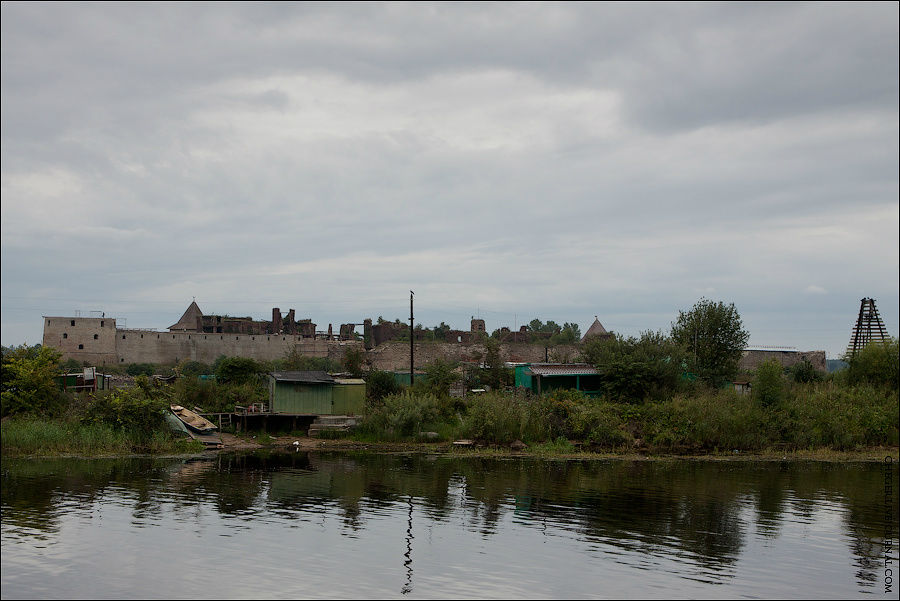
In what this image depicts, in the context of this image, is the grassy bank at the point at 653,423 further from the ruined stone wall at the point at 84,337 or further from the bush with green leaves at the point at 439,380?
the ruined stone wall at the point at 84,337

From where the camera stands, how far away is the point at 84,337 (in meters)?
77.8

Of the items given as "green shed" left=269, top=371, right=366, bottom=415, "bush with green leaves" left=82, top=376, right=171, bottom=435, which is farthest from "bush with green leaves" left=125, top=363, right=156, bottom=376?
"bush with green leaves" left=82, top=376, right=171, bottom=435

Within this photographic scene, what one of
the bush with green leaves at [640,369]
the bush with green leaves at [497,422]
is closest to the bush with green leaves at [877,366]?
the bush with green leaves at [640,369]

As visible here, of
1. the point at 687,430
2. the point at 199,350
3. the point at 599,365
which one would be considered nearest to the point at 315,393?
the point at 599,365

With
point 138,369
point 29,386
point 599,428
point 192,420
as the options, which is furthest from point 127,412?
point 138,369

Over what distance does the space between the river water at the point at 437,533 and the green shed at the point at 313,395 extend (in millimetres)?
10099

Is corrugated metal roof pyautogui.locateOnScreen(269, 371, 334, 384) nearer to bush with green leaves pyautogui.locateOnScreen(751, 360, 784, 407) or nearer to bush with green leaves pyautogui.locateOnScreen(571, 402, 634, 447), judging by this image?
bush with green leaves pyautogui.locateOnScreen(571, 402, 634, 447)

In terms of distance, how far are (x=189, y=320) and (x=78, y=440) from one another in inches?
2544

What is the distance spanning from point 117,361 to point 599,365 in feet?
193

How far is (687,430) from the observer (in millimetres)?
31719

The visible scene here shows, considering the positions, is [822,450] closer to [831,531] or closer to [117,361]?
[831,531]

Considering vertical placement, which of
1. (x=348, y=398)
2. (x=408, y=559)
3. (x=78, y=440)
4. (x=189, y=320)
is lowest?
(x=408, y=559)

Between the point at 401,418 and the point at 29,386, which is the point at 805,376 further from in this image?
the point at 29,386

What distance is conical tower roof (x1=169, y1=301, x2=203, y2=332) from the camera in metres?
88.9
